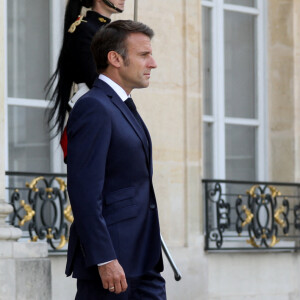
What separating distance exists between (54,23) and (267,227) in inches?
116

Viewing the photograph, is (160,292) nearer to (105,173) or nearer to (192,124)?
(105,173)

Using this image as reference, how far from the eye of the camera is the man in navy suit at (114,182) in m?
4.05

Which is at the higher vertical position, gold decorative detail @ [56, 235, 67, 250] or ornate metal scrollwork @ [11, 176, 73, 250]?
ornate metal scrollwork @ [11, 176, 73, 250]

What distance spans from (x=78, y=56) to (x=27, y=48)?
407 cm

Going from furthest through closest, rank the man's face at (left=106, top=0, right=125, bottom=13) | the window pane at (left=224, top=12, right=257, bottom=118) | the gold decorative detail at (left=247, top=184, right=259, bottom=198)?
the window pane at (left=224, top=12, right=257, bottom=118) → the gold decorative detail at (left=247, top=184, right=259, bottom=198) → the man's face at (left=106, top=0, right=125, bottom=13)

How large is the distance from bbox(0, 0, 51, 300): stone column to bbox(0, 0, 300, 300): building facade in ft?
0.22

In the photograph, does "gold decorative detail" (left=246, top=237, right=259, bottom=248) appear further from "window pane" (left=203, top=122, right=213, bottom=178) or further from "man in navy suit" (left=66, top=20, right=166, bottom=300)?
"man in navy suit" (left=66, top=20, right=166, bottom=300)

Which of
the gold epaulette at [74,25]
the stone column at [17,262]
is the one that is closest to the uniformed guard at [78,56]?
the gold epaulette at [74,25]

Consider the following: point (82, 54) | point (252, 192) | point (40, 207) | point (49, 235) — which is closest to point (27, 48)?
point (40, 207)

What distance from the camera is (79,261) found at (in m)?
4.18

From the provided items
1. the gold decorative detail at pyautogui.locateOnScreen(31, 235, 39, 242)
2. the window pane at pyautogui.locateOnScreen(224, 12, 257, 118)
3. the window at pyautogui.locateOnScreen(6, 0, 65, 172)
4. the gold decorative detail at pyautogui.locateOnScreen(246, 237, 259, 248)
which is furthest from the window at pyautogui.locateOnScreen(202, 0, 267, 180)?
the gold decorative detail at pyautogui.locateOnScreen(31, 235, 39, 242)

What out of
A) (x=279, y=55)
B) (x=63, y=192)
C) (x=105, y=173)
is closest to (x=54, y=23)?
(x=63, y=192)

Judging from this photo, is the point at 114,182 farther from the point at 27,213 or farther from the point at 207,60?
the point at 207,60

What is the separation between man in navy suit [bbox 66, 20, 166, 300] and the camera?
4055 millimetres
